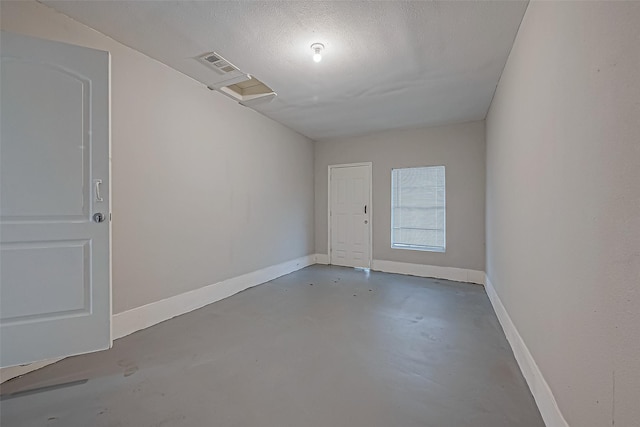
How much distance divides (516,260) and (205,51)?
3277mm

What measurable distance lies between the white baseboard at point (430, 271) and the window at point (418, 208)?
31 cm

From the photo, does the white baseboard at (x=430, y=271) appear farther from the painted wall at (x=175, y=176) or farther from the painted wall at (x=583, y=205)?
the painted wall at (x=583, y=205)

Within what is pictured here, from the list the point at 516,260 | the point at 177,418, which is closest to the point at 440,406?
the point at 516,260

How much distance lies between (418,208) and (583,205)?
380 centimetres

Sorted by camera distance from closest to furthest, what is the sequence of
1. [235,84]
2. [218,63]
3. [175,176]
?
[218,63]
[175,176]
[235,84]

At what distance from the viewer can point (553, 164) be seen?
57.6 inches

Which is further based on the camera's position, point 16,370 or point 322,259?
point 322,259

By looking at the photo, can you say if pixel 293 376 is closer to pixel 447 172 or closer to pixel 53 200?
pixel 53 200

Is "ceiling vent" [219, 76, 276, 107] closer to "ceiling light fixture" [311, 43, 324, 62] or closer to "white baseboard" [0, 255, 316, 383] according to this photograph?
"ceiling light fixture" [311, 43, 324, 62]

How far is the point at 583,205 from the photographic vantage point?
1136 millimetres

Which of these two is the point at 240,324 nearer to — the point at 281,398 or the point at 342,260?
the point at 281,398

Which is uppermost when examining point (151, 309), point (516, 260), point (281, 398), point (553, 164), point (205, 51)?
point (205, 51)

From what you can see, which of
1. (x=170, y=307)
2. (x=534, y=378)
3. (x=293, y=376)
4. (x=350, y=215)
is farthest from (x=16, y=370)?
(x=350, y=215)

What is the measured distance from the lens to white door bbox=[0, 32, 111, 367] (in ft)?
5.64
